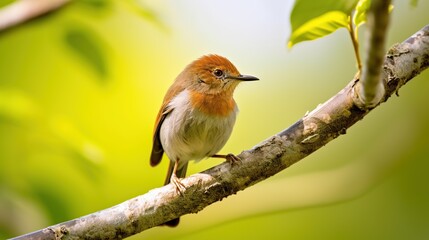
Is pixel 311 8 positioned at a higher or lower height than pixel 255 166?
lower

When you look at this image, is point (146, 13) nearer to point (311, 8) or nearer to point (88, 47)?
point (88, 47)

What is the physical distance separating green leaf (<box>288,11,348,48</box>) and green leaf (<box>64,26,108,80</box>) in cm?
138

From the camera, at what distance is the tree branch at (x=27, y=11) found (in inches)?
106

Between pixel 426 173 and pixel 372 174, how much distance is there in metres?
1.14

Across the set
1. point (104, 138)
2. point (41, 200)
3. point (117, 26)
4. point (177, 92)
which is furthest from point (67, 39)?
point (117, 26)

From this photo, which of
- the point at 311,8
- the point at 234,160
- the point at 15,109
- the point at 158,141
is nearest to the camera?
the point at 311,8

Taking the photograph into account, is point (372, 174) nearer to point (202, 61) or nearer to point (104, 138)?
point (202, 61)

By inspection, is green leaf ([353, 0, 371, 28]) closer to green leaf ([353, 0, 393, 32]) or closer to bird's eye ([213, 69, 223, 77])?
green leaf ([353, 0, 393, 32])

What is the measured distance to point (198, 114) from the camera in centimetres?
423

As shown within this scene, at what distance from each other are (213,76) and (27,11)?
2.14m

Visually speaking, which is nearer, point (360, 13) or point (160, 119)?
point (360, 13)

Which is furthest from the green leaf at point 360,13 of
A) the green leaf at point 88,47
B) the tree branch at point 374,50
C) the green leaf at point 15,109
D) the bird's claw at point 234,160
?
the green leaf at point 15,109

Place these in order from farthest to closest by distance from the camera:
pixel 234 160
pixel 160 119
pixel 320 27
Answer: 1. pixel 160 119
2. pixel 234 160
3. pixel 320 27

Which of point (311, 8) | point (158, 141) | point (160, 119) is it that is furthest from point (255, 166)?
point (158, 141)
